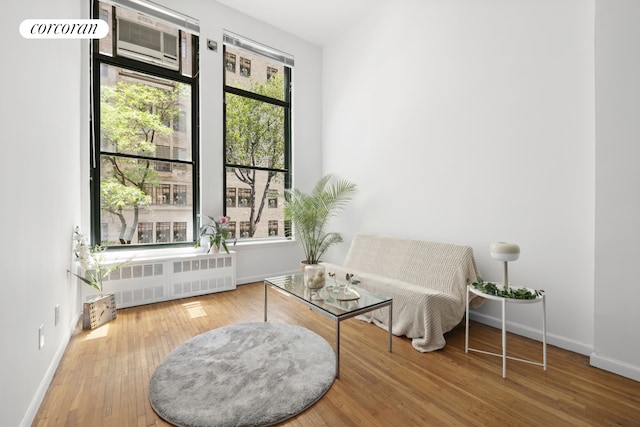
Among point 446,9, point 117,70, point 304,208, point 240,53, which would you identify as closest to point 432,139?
point 446,9

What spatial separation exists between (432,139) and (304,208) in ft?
6.25

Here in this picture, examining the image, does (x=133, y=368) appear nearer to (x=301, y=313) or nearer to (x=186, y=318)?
(x=186, y=318)

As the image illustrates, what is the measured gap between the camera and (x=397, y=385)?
1.85 m

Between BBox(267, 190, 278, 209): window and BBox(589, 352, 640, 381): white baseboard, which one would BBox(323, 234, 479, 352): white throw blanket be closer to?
BBox(589, 352, 640, 381): white baseboard

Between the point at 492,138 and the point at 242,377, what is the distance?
294cm

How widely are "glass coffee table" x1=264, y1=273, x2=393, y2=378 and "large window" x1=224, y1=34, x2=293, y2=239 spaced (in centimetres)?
199

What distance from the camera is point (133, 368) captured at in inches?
80.2

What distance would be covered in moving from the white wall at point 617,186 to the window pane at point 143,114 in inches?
166

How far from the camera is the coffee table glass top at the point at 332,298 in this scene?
2.11 metres

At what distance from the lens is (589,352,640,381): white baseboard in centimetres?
190

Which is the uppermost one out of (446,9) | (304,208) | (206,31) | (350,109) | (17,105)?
(206,31)

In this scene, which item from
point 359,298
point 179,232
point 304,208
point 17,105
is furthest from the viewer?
point 304,208

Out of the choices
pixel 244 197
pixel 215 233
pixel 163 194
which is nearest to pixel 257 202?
pixel 244 197

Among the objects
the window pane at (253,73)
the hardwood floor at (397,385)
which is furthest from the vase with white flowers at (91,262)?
the window pane at (253,73)
